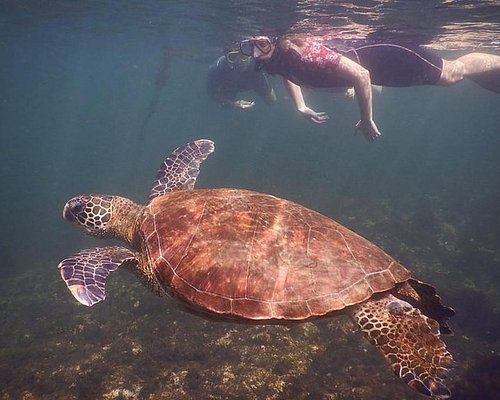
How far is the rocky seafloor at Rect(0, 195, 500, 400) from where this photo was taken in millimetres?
4859

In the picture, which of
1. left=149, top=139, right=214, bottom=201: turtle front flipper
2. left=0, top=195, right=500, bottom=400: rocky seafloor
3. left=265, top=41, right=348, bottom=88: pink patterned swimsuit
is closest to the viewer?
left=0, top=195, right=500, bottom=400: rocky seafloor

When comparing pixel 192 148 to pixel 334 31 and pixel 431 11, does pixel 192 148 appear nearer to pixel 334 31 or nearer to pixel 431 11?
pixel 431 11

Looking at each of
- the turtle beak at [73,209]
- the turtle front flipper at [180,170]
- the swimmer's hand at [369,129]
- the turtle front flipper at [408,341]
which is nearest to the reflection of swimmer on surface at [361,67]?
the swimmer's hand at [369,129]

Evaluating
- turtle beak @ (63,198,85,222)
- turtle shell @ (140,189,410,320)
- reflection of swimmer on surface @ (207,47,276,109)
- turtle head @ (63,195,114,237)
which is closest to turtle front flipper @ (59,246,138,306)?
turtle shell @ (140,189,410,320)

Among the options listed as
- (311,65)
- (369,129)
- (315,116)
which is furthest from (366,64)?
(311,65)

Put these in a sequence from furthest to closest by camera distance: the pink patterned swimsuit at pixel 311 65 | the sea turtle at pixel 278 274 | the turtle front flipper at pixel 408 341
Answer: the pink patterned swimsuit at pixel 311 65 → the sea turtle at pixel 278 274 → the turtle front flipper at pixel 408 341

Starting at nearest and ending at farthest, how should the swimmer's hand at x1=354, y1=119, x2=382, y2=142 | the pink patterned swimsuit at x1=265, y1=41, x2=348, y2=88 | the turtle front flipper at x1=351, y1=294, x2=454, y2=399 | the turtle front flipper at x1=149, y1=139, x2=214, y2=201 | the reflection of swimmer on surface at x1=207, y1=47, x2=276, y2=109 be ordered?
the turtle front flipper at x1=351, y1=294, x2=454, y2=399 → the turtle front flipper at x1=149, y1=139, x2=214, y2=201 → the pink patterned swimsuit at x1=265, y1=41, x2=348, y2=88 → the swimmer's hand at x1=354, y1=119, x2=382, y2=142 → the reflection of swimmer on surface at x1=207, y1=47, x2=276, y2=109

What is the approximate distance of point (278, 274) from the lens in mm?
3451

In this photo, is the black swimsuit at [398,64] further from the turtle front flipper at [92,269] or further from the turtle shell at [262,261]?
the turtle front flipper at [92,269]

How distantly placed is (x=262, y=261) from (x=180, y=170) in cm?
302

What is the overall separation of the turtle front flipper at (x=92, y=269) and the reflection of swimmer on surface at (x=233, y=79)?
10936mm

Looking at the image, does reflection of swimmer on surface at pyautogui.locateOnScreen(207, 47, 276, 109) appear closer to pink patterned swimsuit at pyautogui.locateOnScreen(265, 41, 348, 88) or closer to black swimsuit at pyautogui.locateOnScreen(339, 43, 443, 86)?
black swimsuit at pyautogui.locateOnScreen(339, 43, 443, 86)

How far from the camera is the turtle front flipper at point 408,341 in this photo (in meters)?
2.99

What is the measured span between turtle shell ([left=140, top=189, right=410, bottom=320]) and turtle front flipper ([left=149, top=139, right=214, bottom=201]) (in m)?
1.68
